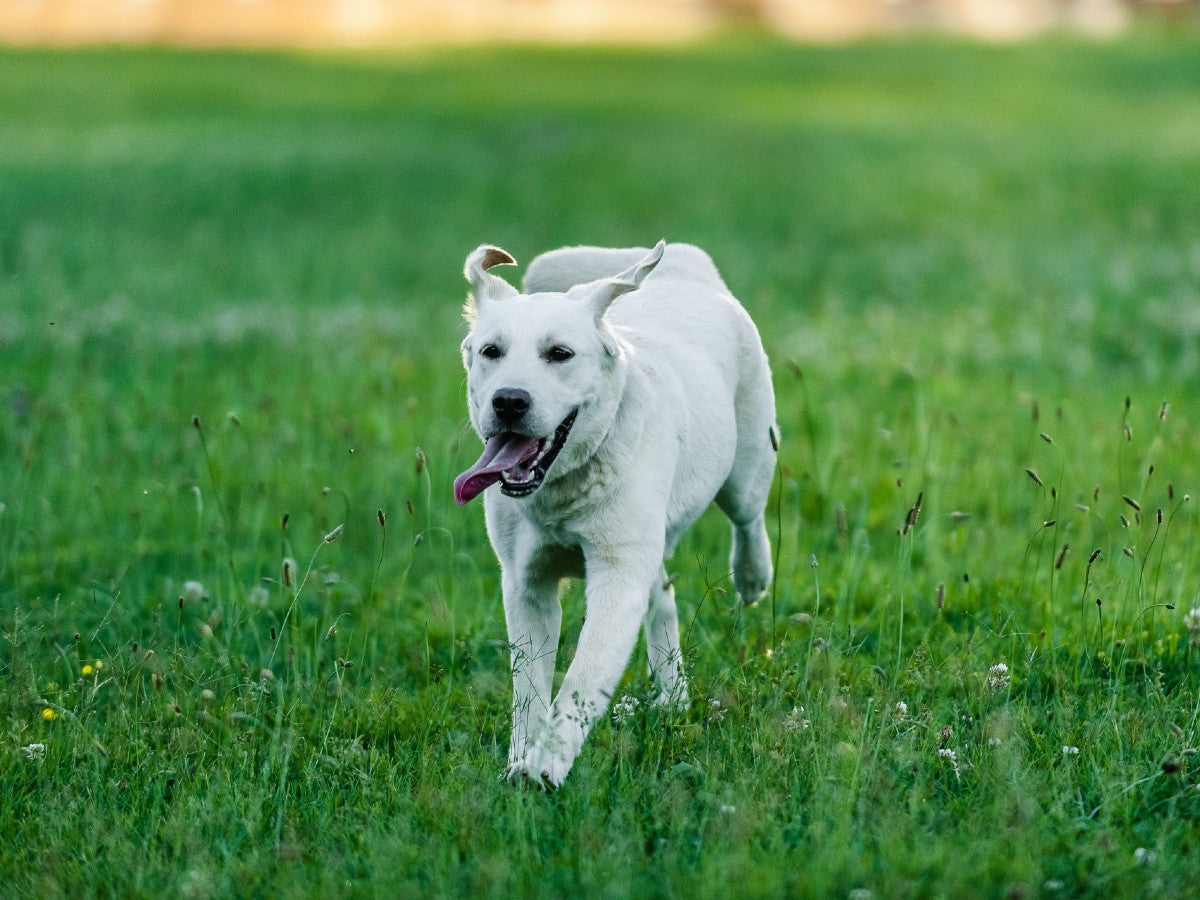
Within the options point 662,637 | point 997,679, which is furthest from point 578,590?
point 997,679

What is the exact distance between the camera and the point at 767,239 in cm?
1841

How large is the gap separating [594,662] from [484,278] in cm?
141

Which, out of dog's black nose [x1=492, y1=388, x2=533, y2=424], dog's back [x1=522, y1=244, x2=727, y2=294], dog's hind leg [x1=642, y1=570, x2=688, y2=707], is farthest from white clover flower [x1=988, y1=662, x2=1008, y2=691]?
dog's back [x1=522, y1=244, x2=727, y2=294]

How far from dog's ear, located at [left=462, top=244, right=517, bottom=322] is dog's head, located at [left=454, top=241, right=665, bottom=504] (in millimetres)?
111

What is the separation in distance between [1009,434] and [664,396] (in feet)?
13.8

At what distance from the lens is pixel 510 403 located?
4.48 meters

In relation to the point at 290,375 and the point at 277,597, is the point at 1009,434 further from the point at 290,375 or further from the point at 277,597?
the point at 290,375

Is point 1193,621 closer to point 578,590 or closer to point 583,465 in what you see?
point 583,465

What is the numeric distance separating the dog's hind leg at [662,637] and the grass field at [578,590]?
0.55 ft

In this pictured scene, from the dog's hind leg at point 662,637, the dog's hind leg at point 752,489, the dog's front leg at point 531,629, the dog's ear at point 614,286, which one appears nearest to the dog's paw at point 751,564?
the dog's hind leg at point 752,489

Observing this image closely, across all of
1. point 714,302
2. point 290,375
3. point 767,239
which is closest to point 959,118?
point 767,239

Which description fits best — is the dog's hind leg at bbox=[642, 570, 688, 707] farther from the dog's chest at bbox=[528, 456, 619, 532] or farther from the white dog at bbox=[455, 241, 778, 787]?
the dog's chest at bbox=[528, 456, 619, 532]

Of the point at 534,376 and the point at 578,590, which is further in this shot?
the point at 578,590

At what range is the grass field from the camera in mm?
4117
